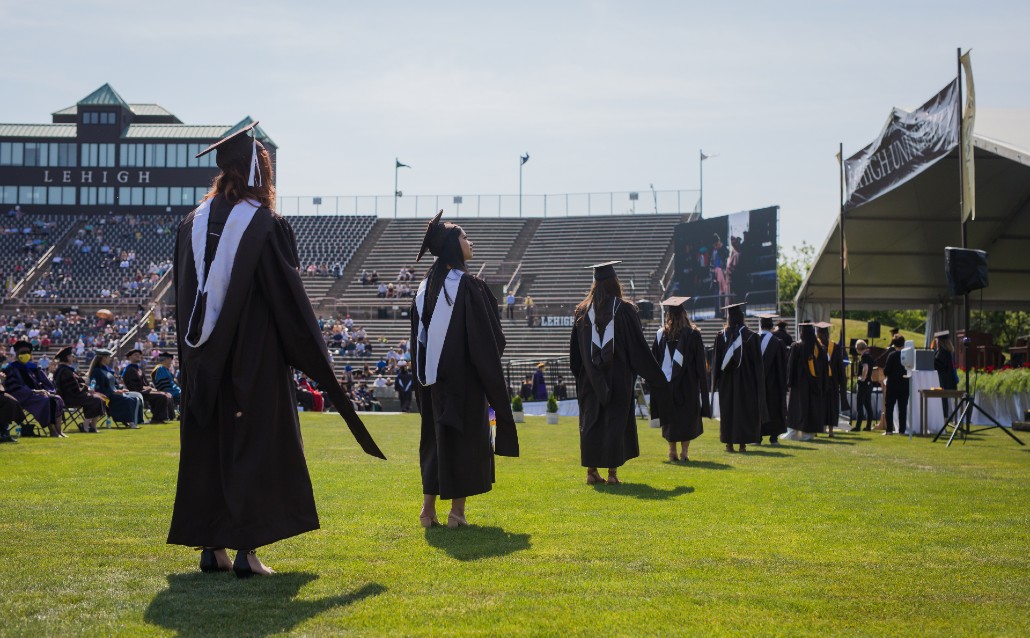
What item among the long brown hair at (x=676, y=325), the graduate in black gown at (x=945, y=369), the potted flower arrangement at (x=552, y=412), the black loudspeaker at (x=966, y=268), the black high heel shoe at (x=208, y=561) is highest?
the black loudspeaker at (x=966, y=268)

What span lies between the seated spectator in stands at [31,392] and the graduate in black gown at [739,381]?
32.8ft

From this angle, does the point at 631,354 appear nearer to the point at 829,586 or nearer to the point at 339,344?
the point at 829,586

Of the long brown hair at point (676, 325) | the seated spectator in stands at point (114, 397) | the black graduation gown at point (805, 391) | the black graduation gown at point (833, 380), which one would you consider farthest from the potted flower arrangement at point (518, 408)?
the long brown hair at point (676, 325)

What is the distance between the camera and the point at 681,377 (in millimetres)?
13828

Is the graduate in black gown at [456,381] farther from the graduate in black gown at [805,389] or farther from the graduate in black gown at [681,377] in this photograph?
the graduate in black gown at [805,389]

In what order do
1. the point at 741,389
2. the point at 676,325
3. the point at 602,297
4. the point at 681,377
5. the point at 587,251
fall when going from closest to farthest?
the point at 602,297 < the point at 681,377 < the point at 676,325 < the point at 741,389 < the point at 587,251

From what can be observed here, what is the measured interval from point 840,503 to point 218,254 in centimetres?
508

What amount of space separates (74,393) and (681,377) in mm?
10906

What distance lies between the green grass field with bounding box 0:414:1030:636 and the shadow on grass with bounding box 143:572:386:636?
2cm

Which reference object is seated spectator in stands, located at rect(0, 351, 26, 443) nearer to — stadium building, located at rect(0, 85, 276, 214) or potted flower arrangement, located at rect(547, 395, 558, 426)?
potted flower arrangement, located at rect(547, 395, 558, 426)

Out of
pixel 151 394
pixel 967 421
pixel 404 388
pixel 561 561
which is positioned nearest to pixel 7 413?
pixel 151 394

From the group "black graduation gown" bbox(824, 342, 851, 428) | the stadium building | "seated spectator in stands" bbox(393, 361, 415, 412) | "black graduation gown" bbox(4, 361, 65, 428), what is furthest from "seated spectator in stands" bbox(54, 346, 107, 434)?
the stadium building

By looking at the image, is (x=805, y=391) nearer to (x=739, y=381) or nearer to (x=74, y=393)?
(x=739, y=381)

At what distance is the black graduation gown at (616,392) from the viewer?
10.0 meters
